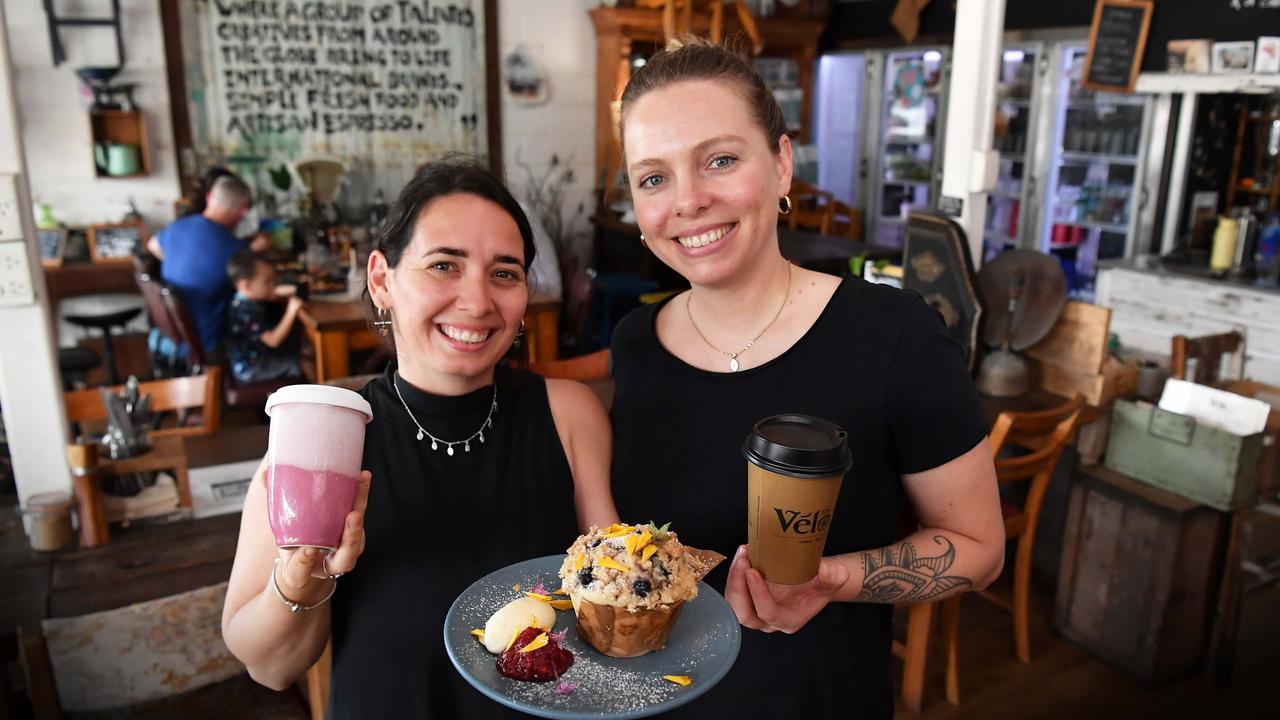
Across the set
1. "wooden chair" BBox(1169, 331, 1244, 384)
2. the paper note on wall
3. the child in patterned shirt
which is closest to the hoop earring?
the paper note on wall

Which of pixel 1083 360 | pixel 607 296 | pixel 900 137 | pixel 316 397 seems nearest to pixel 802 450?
pixel 316 397

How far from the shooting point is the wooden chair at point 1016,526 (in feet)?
9.29

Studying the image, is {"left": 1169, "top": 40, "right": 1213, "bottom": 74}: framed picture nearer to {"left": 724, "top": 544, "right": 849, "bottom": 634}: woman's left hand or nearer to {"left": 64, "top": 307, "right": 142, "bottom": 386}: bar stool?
{"left": 724, "top": 544, "right": 849, "bottom": 634}: woman's left hand

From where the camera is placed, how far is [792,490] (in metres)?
1.12

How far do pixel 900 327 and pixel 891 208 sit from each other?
7.60 metres

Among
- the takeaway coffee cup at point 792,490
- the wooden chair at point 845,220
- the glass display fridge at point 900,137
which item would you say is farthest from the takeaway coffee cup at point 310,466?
the glass display fridge at point 900,137

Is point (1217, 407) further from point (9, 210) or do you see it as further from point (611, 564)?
point (9, 210)

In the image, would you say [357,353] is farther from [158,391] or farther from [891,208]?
[891,208]

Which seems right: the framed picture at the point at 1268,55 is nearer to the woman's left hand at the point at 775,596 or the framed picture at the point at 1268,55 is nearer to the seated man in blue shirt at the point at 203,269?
the woman's left hand at the point at 775,596

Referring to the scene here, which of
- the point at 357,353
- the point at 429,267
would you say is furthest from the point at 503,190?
the point at 357,353

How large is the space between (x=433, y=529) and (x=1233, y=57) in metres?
6.09

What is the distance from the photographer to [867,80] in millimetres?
8328

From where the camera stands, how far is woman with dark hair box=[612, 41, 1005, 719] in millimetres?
1378

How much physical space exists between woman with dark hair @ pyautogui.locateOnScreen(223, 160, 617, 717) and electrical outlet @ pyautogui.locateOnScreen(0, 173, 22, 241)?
1.73 m
